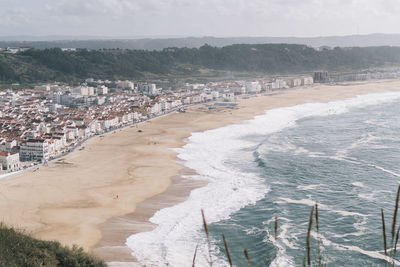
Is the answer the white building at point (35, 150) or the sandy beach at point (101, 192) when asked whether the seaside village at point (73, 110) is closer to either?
the white building at point (35, 150)

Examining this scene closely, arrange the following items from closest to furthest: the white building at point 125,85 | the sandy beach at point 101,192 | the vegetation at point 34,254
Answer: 1. the vegetation at point 34,254
2. the sandy beach at point 101,192
3. the white building at point 125,85

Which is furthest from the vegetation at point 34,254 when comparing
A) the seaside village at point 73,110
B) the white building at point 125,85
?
the white building at point 125,85

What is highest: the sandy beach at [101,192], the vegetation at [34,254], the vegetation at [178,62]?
the vegetation at [178,62]

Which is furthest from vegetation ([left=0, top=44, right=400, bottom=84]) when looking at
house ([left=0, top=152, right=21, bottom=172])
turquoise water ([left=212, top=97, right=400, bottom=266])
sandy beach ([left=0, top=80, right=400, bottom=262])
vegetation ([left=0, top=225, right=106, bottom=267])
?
vegetation ([left=0, top=225, right=106, bottom=267])

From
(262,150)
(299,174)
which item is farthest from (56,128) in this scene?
(299,174)

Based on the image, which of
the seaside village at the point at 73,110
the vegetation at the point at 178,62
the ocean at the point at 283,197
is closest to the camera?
the ocean at the point at 283,197
